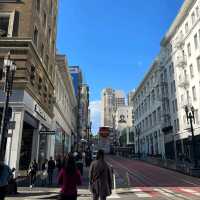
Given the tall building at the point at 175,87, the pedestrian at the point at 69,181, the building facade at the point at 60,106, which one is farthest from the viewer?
the tall building at the point at 175,87

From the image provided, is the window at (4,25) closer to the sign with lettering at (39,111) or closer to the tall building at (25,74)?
the tall building at (25,74)

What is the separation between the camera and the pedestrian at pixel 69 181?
20.2 ft

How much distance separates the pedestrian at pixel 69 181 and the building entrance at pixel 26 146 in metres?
18.2

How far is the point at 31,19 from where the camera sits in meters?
23.1

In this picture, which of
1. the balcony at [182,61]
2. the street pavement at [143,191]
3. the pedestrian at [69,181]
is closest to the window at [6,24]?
the street pavement at [143,191]

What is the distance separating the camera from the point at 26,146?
25.1 metres

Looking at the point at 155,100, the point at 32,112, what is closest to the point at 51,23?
the point at 32,112

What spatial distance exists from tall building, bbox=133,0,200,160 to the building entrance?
88.1ft

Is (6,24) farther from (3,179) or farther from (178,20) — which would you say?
(178,20)

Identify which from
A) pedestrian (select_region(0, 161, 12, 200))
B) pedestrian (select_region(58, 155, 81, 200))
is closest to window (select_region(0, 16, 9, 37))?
pedestrian (select_region(0, 161, 12, 200))

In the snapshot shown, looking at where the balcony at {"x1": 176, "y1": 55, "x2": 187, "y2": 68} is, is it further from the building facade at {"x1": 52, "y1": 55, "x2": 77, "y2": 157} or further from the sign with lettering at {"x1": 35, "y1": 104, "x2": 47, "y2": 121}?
the sign with lettering at {"x1": 35, "y1": 104, "x2": 47, "y2": 121}

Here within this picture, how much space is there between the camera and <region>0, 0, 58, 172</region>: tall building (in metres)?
20.7

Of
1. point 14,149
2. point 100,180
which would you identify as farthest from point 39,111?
point 100,180

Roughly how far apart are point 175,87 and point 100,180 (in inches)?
1947
